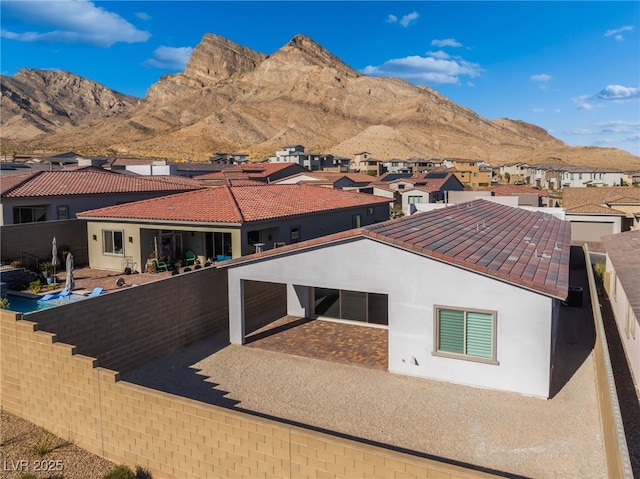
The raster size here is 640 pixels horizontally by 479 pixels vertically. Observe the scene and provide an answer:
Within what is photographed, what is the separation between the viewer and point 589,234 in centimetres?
4069

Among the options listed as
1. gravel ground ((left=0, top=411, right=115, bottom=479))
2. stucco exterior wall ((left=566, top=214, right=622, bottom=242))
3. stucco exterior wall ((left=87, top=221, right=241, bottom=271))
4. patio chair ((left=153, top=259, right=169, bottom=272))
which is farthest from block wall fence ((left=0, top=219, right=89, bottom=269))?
stucco exterior wall ((left=566, top=214, right=622, bottom=242))

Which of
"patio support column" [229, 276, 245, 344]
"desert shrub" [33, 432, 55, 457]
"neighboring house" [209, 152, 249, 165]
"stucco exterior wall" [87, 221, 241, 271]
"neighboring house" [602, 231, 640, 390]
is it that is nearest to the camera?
"desert shrub" [33, 432, 55, 457]

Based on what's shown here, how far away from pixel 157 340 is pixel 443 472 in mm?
11280

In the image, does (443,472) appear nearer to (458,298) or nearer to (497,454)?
(497,454)

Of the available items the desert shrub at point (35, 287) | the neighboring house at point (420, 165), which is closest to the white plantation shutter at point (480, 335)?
the desert shrub at point (35, 287)

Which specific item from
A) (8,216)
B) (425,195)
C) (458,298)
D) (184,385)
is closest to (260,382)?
(184,385)

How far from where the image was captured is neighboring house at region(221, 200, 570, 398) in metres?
13.1

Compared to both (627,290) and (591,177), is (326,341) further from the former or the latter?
(591,177)

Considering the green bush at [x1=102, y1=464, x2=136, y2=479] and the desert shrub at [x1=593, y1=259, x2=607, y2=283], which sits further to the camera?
the desert shrub at [x1=593, y1=259, x2=607, y2=283]

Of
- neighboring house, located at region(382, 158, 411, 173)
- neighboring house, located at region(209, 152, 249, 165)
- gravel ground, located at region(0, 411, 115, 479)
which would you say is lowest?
gravel ground, located at region(0, 411, 115, 479)

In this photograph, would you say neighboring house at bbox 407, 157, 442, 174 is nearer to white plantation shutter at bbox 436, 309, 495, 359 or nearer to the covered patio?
the covered patio

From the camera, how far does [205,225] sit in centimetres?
2339

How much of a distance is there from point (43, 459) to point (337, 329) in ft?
35.3

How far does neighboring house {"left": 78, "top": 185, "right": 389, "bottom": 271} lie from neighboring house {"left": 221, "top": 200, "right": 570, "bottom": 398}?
20.0 feet
